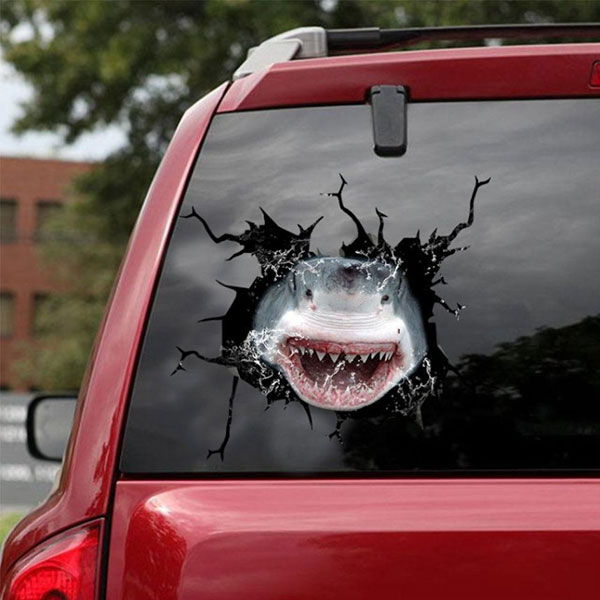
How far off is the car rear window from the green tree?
1383 cm

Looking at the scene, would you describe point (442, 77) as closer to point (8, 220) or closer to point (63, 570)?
point (63, 570)

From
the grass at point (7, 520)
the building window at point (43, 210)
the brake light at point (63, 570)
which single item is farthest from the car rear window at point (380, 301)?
the building window at point (43, 210)

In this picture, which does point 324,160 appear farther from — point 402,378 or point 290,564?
point 290,564

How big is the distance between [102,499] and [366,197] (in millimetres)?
648

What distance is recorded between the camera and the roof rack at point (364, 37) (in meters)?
2.46

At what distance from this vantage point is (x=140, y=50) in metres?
19.1

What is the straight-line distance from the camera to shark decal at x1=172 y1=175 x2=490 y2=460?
6.73ft

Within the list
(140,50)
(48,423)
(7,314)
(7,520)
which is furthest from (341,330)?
(7,314)

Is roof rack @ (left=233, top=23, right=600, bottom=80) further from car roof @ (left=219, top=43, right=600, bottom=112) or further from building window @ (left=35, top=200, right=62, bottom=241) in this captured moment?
building window @ (left=35, top=200, right=62, bottom=241)

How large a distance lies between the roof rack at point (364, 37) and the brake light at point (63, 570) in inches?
34.9

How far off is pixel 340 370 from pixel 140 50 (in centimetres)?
1763

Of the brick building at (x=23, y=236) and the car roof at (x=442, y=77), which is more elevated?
the car roof at (x=442, y=77)

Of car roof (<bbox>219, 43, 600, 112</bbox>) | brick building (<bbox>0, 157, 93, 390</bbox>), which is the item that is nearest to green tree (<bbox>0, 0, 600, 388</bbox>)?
car roof (<bbox>219, 43, 600, 112</bbox>)

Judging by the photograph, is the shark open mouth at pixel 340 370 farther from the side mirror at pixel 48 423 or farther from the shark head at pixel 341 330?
the side mirror at pixel 48 423
